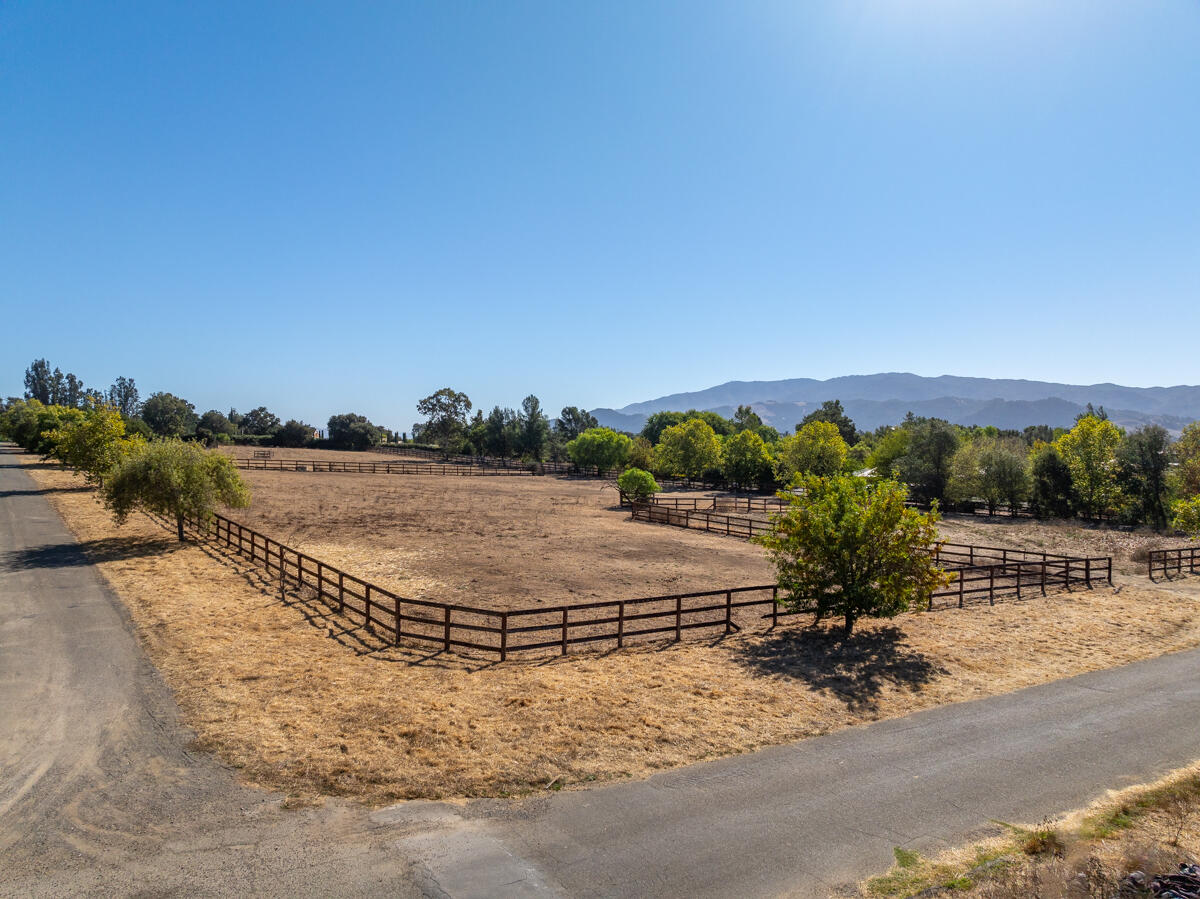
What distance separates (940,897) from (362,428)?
440 ft

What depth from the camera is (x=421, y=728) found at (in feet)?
→ 33.2

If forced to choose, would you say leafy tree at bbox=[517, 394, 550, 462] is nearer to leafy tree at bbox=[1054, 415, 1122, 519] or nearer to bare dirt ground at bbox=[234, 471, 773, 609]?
bare dirt ground at bbox=[234, 471, 773, 609]

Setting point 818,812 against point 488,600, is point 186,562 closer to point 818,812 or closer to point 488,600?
point 488,600

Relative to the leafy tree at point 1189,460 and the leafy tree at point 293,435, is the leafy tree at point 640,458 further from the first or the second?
the leafy tree at point 293,435

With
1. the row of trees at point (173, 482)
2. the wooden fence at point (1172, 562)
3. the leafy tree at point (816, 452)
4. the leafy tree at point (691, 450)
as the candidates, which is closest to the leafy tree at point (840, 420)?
the leafy tree at point (691, 450)

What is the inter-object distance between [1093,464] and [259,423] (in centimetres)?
13922

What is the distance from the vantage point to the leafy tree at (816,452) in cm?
6372

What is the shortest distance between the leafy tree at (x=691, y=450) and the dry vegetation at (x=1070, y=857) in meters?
66.1

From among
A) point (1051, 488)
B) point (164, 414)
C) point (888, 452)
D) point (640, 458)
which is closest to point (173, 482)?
point (1051, 488)

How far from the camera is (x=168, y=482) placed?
85.3 feet

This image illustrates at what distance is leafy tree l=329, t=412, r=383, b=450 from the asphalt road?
4899 inches

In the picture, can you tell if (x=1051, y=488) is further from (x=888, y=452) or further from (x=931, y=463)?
(x=888, y=452)

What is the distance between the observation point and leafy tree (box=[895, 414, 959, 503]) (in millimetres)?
54000

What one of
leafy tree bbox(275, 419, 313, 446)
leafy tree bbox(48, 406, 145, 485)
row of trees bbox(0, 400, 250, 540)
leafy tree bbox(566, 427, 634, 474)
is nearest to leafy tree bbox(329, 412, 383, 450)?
leafy tree bbox(275, 419, 313, 446)
